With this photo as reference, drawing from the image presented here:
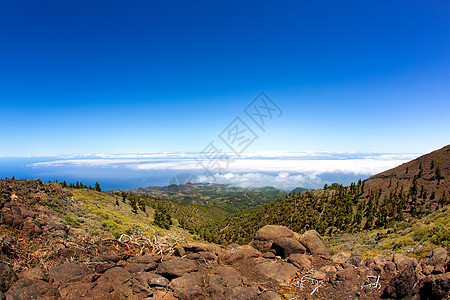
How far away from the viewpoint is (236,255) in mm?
12633

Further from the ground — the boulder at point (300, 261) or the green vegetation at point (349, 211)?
the boulder at point (300, 261)

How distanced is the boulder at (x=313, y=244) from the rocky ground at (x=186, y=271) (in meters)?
0.15

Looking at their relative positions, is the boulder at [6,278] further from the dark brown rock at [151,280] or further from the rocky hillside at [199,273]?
the dark brown rock at [151,280]

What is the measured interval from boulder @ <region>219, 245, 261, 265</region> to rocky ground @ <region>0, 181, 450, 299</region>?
6 cm

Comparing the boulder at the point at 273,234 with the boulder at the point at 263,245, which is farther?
the boulder at the point at 273,234

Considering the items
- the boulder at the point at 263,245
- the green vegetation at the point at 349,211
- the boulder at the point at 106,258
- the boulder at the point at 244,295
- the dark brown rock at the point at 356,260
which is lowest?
the green vegetation at the point at 349,211

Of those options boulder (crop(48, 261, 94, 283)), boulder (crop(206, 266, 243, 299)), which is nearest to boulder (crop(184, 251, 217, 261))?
boulder (crop(206, 266, 243, 299))

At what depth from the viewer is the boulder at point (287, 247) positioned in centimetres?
1331

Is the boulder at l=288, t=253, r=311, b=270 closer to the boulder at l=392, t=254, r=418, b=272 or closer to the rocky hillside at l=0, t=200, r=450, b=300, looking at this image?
the rocky hillside at l=0, t=200, r=450, b=300

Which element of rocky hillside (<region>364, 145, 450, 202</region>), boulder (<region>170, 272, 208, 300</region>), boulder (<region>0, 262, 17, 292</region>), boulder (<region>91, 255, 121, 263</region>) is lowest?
rocky hillside (<region>364, 145, 450, 202</region>)

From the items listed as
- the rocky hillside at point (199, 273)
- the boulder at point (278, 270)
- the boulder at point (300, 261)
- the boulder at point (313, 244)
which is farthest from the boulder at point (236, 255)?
the boulder at point (313, 244)

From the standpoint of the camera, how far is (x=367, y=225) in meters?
53.0

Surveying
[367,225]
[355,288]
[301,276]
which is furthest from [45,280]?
[367,225]

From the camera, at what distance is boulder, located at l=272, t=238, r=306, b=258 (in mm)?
13307
